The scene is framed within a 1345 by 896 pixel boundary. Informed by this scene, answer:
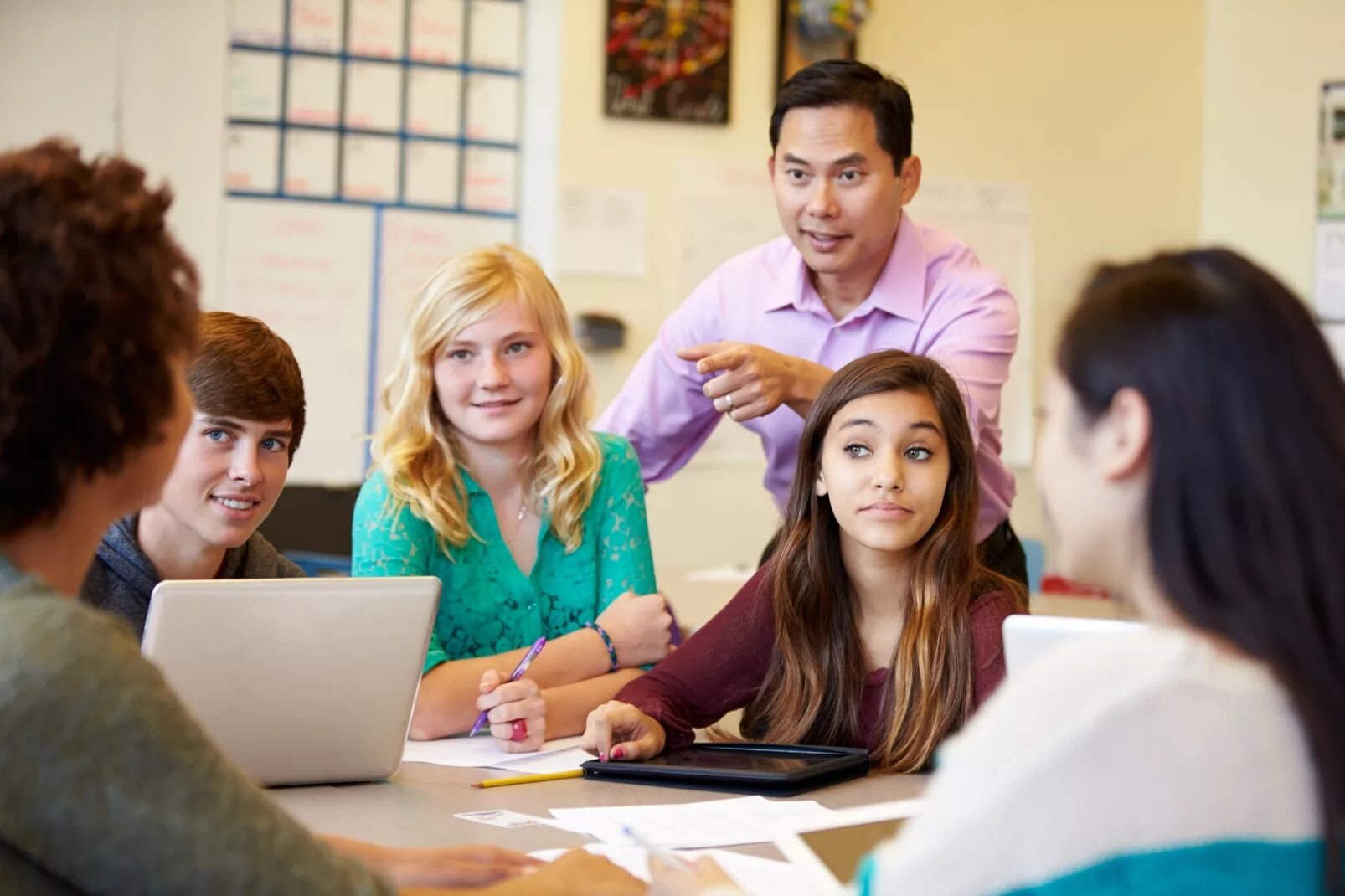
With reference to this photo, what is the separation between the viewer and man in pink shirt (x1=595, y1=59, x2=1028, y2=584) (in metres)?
2.57

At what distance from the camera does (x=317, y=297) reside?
4199 mm

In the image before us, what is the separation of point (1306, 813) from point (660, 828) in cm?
71

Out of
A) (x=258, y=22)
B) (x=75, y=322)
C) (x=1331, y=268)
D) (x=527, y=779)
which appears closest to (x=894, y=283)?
(x=527, y=779)

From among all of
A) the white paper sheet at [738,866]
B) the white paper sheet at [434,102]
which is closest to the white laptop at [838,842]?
the white paper sheet at [738,866]

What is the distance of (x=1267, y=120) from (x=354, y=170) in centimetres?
315

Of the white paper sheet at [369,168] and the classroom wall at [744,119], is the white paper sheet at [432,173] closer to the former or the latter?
the white paper sheet at [369,168]

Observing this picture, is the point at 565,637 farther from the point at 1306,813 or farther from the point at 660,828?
the point at 1306,813

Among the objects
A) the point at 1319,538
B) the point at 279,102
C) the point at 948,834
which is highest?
the point at 279,102

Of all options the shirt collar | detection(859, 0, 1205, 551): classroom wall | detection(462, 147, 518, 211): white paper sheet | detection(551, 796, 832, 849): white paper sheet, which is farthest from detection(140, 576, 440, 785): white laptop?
detection(859, 0, 1205, 551): classroom wall

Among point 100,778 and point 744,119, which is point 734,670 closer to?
point 100,778

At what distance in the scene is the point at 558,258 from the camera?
4246 mm

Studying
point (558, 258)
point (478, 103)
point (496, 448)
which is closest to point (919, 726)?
point (496, 448)

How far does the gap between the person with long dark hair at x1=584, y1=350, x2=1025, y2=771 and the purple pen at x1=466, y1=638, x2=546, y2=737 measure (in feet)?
0.50

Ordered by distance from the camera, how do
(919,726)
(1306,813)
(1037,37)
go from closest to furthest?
1. (1306,813)
2. (919,726)
3. (1037,37)
